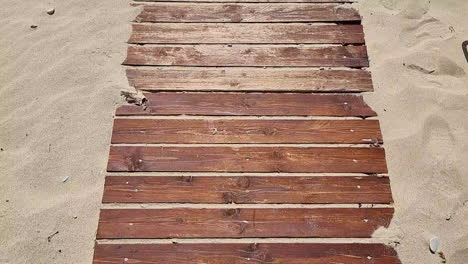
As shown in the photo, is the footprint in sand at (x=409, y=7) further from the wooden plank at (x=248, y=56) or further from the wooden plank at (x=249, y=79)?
the wooden plank at (x=249, y=79)

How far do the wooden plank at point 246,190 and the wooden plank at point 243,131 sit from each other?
287mm

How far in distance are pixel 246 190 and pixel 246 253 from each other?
0.40 m

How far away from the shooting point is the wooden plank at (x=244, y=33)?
141 inches

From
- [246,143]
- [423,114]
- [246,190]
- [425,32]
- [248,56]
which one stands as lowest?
[246,190]

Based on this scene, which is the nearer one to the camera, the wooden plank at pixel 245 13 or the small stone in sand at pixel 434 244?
the small stone in sand at pixel 434 244

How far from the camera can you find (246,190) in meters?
2.84

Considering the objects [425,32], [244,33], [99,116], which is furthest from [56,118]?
[425,32]

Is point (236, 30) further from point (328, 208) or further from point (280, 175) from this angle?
point (328, 208)

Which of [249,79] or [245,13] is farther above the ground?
[245,13]

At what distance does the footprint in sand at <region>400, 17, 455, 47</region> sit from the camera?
359 centimetres

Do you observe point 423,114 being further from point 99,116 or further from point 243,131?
point 99,116

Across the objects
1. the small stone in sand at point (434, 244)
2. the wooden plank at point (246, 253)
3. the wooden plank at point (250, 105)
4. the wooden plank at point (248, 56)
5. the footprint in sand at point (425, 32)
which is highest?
the footprint in sand at point (425, 32)

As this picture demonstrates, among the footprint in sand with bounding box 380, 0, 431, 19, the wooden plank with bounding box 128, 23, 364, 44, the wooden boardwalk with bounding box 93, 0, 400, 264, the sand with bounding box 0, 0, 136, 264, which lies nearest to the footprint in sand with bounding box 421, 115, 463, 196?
the wooden boardwalk with bounding box 93, 0, 400, 264

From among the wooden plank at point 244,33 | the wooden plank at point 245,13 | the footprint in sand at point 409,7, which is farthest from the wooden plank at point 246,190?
the footprint in sand at point 409,7
